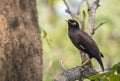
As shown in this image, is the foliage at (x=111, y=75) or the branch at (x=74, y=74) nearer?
the foliage at (x=111, y=75)

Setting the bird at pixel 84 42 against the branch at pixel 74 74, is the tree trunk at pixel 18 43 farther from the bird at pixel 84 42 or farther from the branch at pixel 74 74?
the bird at pixel 84 42

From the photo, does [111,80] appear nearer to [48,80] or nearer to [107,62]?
[48,80]

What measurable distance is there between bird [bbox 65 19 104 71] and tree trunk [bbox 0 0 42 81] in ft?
6.21

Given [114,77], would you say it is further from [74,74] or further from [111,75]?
[74,74]

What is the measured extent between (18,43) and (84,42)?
2.58 m

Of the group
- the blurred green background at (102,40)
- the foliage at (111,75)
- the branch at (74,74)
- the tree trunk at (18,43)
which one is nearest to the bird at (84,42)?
the branch at (74,74)

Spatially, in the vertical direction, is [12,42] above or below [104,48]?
above

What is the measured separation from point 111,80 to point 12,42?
3.02 feet

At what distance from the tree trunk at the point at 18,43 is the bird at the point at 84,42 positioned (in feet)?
6.21

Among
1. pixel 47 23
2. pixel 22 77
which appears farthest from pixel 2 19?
pixel 47 23

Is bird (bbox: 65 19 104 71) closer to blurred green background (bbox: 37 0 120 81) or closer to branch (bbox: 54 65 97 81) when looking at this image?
branch (bbox: 54 65 97 81)

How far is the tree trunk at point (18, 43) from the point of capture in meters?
4.01

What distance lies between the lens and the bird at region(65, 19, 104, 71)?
628 centimetres

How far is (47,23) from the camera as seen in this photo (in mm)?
21859
